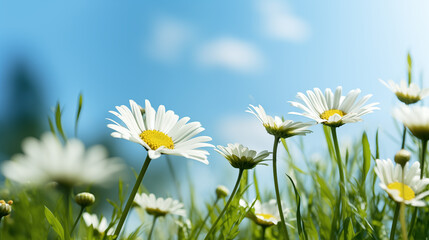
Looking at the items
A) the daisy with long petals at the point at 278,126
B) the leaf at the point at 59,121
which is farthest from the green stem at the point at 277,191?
the leaf at the point at 59,121

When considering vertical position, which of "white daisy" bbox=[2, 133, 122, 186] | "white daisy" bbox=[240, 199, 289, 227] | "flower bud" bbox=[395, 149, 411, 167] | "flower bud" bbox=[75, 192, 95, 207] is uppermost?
"white daisy" bbox=[2, 133, 122, 186]

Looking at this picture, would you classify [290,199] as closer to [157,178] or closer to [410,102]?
[410,102]

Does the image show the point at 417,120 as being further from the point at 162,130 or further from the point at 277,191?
the point at 162,130

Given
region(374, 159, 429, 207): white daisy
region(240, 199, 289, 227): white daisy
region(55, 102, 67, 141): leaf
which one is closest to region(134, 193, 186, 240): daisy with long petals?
region(240, 199, 289, 227): white daisy

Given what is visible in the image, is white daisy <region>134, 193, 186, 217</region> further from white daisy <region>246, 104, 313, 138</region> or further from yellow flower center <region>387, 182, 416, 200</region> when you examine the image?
yellow flower center <region>387, 182, 416, 200</region>

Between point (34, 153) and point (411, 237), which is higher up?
point (34, 153)

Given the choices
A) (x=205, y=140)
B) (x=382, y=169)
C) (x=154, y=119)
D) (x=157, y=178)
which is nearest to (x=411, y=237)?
(x=382, y=169)

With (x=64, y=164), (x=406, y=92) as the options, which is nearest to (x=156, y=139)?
(x=64, y=164)
